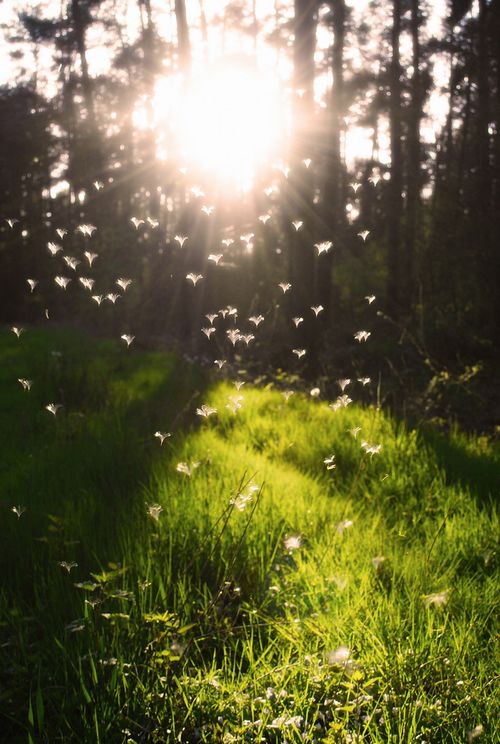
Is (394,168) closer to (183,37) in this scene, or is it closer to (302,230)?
(183,37)

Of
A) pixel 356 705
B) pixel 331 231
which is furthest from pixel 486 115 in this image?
pixel 356 705

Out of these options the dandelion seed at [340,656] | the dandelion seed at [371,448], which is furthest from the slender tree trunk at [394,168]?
the dandelion seed at [340,656]

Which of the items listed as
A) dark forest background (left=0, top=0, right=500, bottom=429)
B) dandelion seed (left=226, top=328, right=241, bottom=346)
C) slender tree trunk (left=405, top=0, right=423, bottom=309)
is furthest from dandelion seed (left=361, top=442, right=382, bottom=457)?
slender tree trunk (left=405, top=0, right=423, bottom=309)

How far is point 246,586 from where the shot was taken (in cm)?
263

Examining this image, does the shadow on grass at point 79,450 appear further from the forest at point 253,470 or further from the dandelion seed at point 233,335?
the dandelion seed at point 233,335

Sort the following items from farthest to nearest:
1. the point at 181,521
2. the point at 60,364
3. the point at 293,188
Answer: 1. the point at 293,188
2. the point at 60,364
3. the point at 181,521

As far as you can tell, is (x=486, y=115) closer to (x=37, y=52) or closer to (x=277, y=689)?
(x=277, y=689)

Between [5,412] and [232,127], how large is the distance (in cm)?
458

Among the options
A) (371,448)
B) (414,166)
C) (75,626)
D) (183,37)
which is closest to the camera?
(75,626)

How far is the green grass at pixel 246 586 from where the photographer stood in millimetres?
1788

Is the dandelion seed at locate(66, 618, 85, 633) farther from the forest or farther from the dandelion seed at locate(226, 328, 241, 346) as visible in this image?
the dandelion seed at locate(226, 328, 241, 346)

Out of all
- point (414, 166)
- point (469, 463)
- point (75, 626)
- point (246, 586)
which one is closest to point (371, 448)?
point (246, 586)

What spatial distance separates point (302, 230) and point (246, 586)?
24.7 ft

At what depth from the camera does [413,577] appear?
2539 millimetres
